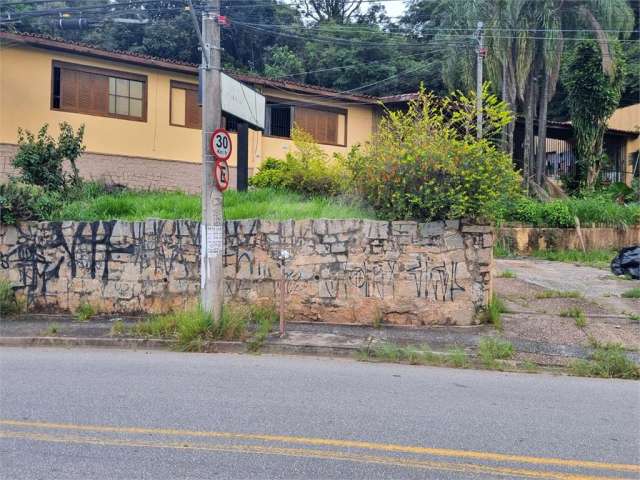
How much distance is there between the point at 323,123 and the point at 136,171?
25.4 ft

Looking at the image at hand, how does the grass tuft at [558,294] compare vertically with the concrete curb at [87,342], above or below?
above

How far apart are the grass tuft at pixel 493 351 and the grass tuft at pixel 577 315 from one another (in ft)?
6.95

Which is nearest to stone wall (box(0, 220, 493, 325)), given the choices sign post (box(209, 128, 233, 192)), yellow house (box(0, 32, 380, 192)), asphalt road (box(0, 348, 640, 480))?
sign post (box(209, 128, 233, 192))

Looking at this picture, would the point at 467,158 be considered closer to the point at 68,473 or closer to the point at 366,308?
the point at 366,308

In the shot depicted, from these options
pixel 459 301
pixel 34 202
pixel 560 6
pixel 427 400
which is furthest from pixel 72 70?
pixel 560 6

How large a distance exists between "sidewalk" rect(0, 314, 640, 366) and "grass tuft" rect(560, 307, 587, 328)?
4.11ft

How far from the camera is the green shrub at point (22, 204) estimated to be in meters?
11.2

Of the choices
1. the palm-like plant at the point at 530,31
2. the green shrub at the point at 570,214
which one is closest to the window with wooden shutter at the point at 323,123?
the palm-like plant at the point at 530,31

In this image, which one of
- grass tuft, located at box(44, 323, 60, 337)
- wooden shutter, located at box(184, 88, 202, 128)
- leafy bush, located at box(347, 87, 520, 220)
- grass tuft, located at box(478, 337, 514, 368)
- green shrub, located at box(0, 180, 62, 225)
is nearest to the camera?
grass tuft, located at box(478, 337, 514, 368)

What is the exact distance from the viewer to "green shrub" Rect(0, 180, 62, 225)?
36.7ft

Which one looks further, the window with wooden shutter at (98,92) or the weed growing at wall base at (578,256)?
the weed growing at wall base at (578,256)

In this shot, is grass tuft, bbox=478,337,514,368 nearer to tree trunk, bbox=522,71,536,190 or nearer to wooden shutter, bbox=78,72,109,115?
wooden shutter, bbox=78,72,109,115

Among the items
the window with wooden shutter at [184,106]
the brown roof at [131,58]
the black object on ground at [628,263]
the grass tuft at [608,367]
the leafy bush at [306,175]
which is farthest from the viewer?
the window with wooden shutter at [184,106]

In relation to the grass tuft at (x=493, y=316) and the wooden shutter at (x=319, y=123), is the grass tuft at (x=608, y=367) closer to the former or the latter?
the grass tuft at (x=493, y=316)
